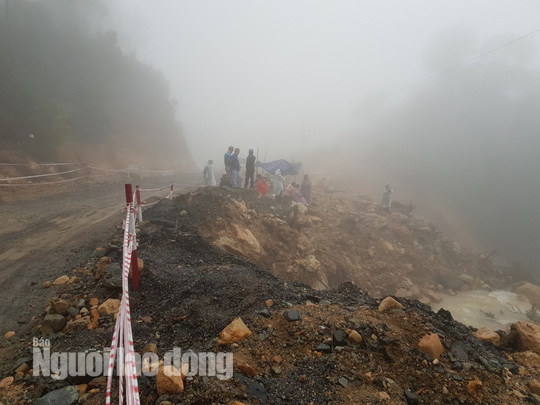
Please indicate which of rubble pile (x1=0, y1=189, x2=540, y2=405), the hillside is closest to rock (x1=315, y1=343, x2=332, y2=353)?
rubble pile (x1=0, y1=189, x2=540, y2=405)

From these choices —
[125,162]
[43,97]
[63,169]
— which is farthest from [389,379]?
[125,162]

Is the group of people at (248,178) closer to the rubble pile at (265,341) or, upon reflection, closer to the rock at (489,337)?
the rubble pile at (265,341)

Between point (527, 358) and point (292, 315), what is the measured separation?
9.81 ft

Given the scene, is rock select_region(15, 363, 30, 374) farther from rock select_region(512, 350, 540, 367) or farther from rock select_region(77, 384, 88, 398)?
rock select_region(512, 350, 540, 367)

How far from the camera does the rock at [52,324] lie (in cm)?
369

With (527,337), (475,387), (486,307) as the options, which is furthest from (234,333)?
(486,307)

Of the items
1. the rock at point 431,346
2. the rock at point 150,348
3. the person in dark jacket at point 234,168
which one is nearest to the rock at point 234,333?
the rock at point 150,348

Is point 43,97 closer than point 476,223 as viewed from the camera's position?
Yes

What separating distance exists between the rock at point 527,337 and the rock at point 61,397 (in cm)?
535

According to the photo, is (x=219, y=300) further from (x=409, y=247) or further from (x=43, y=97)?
(x=43, y=97)

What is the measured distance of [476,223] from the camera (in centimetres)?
2409

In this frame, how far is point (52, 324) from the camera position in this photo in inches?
147

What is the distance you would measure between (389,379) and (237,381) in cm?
158

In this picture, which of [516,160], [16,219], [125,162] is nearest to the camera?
[16,219]
